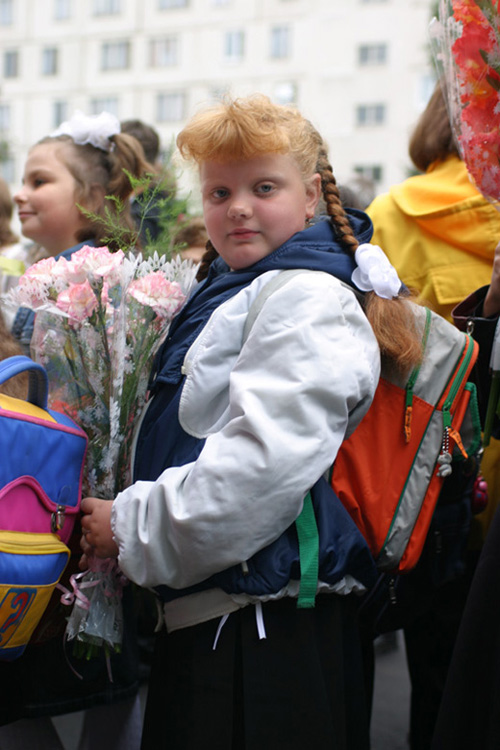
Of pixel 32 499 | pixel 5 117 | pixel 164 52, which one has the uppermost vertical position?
pixel 164 52

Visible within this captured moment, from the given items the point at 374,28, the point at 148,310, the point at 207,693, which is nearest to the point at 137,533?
the point at 207,693

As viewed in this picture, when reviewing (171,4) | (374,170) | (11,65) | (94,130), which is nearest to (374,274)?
(94,130)

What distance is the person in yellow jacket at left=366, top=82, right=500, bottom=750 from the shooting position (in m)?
2.54

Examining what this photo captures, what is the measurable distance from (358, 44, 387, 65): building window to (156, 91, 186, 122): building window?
676 cm

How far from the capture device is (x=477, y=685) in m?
1.82

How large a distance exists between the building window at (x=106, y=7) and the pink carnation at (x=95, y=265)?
3439 cm

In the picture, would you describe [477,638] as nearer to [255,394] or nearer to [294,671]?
[294,671]

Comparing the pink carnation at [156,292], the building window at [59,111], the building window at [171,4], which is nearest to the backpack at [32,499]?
the pink carnation at [156,292]

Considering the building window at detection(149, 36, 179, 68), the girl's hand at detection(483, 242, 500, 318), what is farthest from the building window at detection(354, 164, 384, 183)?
the girl's hand at detection(483, 242, 500, 318)

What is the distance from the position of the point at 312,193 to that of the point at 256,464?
2.53 feet

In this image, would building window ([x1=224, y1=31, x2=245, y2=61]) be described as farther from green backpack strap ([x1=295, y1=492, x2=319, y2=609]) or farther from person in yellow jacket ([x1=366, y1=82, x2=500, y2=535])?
green backpack strap ([x1=295, y1=492, x2=319, y2=609])

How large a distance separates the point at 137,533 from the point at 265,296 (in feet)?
1.92

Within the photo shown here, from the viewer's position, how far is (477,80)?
2.02 meters

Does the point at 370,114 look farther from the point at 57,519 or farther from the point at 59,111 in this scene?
the point at 57,519
